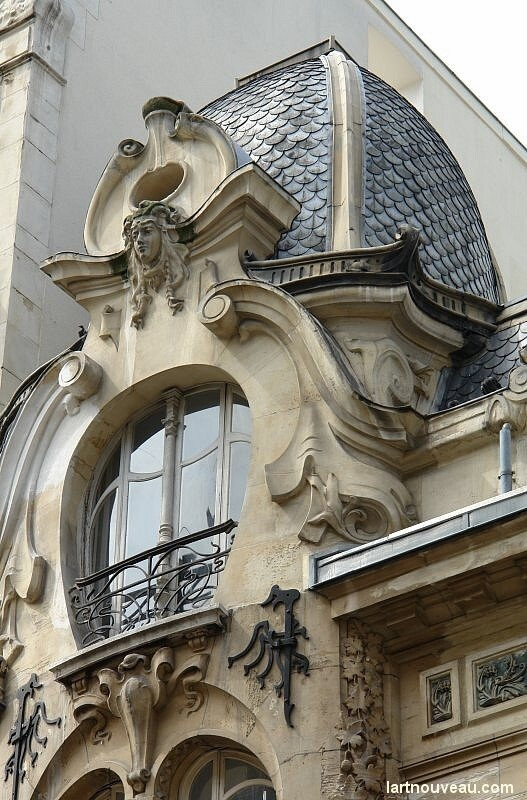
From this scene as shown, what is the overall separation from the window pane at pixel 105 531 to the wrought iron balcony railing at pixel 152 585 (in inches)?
12.8

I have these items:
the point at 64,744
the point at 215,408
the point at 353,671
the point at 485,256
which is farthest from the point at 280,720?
the point at 485,256

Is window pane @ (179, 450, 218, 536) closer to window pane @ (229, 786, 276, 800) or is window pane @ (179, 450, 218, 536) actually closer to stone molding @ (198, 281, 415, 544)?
stone molding @ (198, 281, 415, 544)

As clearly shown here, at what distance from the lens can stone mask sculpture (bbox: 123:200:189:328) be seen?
14.8m

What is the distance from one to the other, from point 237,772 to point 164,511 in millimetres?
2033

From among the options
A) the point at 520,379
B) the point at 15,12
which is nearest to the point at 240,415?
the point at 520,379

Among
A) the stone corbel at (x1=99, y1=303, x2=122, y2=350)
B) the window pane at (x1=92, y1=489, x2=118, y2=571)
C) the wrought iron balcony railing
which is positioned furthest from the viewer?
the stone corbel at (x1=99, y1=303, x2=122, y2=350)

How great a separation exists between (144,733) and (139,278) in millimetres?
3513

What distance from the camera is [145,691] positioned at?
13156 mm

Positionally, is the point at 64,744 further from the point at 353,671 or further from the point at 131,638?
the point at 353,671

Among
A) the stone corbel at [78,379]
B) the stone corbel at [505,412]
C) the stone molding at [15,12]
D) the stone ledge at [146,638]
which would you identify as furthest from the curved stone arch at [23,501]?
the stone molding at [15,12]

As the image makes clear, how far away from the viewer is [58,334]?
1714cm

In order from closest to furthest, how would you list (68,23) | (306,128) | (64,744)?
(64,744), (306,128), (68,23)

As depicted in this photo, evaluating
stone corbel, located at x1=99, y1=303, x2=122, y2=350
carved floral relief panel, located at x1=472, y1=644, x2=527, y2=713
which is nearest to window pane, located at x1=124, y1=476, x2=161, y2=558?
stone corbel, located at x1=99, y1=303, x2=122, y2=350

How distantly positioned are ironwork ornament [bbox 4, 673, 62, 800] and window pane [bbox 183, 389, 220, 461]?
1966mm
